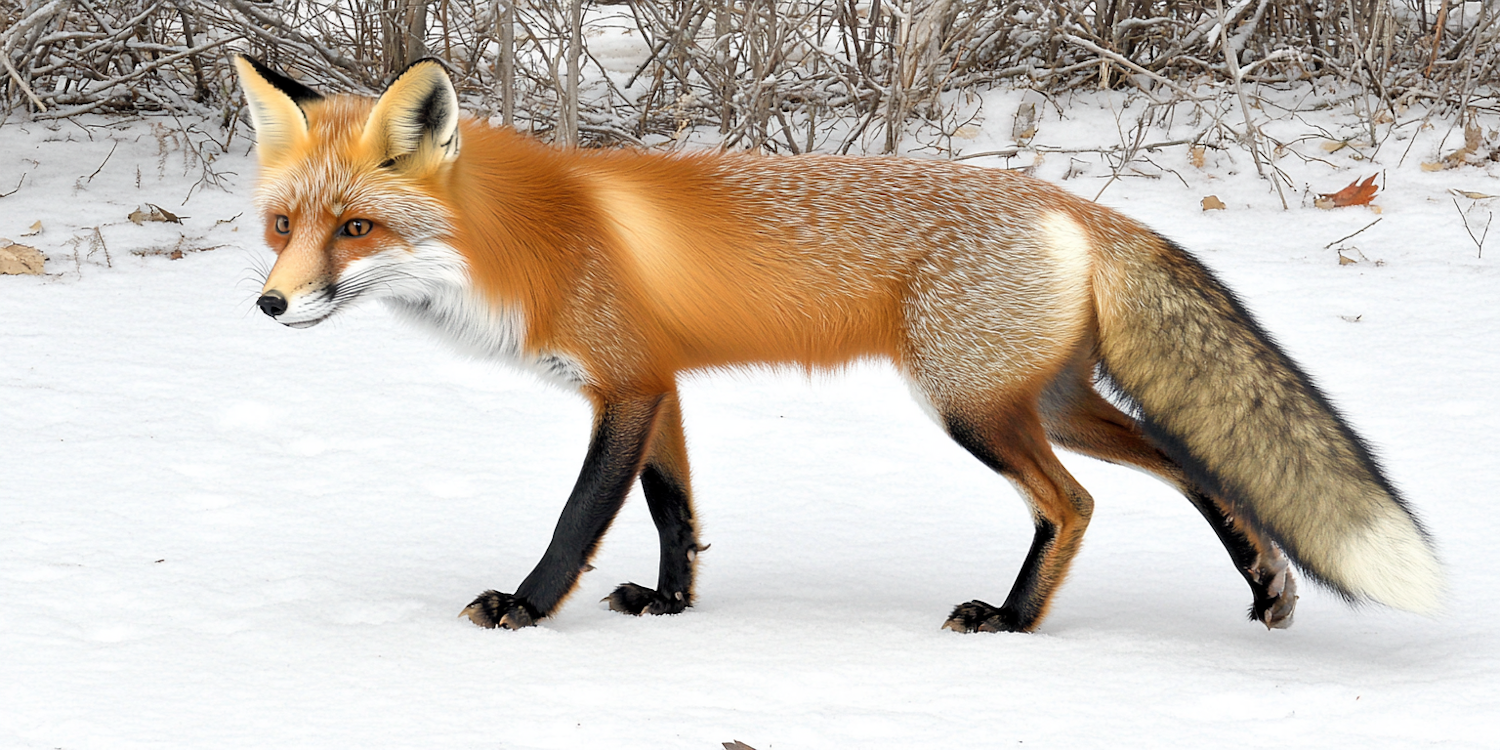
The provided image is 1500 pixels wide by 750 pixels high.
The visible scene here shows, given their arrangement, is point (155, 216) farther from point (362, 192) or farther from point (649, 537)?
point (362, 192)

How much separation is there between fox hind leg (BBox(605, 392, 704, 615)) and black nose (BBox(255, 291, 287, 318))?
0.91m

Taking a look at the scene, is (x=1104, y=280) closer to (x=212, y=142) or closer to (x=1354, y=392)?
(x=1354, y=392)

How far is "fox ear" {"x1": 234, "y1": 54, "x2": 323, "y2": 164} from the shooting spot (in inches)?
103

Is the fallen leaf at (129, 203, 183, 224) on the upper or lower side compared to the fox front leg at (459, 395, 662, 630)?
lower

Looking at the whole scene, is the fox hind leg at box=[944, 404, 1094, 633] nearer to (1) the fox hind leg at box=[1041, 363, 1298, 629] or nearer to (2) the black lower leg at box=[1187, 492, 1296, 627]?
(1) the fox hind leg at box=[1041, 363, 1298, 629]

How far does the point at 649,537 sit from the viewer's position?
356cm

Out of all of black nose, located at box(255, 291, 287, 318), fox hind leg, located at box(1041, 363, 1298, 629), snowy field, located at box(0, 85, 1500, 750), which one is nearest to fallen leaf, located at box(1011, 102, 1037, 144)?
snowy field, located at box(0, 85, 1500, 750)

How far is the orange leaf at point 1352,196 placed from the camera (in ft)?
18.0

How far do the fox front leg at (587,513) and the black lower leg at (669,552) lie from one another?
24cm

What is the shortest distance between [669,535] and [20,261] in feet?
11.3

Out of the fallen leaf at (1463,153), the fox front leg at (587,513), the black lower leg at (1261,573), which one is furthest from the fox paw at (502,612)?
the fallen leaf at (1463,153)

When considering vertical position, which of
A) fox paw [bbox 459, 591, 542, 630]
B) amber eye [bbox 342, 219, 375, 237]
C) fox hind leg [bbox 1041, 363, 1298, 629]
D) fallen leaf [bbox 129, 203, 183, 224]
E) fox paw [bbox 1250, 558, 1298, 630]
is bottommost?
fallen leaf [bbox 129, 203, 183, 224]

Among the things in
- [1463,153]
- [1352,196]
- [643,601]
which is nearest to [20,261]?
[643,601]

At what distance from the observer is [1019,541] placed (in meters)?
3.46
